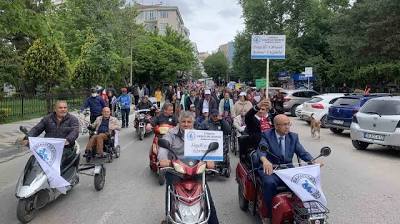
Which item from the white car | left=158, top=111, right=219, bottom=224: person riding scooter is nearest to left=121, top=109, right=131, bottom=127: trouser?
the white car

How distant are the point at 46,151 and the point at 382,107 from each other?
9.49m

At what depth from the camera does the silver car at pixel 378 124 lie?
1210 cm

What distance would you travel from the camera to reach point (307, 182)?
15.8 ft

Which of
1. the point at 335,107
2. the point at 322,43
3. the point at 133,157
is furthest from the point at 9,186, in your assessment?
the point at 322,43

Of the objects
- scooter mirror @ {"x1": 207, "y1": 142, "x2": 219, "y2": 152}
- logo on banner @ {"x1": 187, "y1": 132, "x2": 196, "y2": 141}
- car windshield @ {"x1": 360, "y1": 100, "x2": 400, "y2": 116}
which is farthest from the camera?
car windshield @ {"x1": 360, "y1": 100, "x2": 400, "y2": 116}

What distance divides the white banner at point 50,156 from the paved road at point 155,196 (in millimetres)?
493

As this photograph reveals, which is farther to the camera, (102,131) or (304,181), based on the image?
(102,131)

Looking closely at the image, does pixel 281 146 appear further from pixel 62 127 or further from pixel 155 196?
pixel 62 127

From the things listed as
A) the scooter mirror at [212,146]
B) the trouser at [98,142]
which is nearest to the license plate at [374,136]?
the trouser at [98,142]

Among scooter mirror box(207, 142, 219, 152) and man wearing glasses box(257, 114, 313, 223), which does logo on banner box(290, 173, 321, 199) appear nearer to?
man wearing glasses box(257, 114, 313, 223)

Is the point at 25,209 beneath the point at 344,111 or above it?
beneath

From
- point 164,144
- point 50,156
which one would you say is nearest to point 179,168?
point 164,144

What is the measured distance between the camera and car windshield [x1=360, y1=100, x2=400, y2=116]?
40.9 ft

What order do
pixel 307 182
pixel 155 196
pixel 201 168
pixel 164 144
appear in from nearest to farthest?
pixel 307 182
pixel 201 168
pixel 164 144
pixel 155 196
